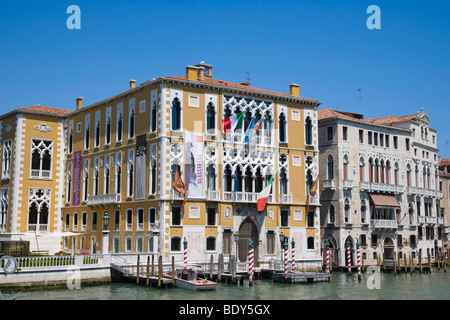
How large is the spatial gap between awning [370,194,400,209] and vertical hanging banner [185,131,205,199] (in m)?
15.5

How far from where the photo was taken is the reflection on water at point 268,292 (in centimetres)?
2492

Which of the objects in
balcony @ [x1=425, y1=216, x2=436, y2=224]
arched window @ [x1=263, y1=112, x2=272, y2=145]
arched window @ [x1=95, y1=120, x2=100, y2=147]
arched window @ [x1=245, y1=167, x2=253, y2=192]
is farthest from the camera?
balcony @ [x1=425, y1=216, x2=436, y2=224]

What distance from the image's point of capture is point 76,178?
40.2 metres

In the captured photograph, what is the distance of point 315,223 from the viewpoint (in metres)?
37.7

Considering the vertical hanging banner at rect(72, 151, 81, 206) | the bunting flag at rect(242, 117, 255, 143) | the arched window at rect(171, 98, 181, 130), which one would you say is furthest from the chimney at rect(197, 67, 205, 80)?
the vertical hanging banner at rect(72, 151, 81, 206)

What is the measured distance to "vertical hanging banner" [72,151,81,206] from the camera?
3984cm

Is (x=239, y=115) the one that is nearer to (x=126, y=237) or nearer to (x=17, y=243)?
(x=126, y=237)

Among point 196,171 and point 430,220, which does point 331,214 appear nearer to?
point 430,220

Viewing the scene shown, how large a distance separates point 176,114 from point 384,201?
1857cm

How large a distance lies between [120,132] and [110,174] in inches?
105

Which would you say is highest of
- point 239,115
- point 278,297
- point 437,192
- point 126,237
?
point 239,115

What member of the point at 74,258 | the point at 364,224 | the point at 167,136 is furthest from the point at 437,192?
the point at 74,258

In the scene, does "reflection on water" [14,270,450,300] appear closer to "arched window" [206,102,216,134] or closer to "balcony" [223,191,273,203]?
"balcony" [223,191,273,203]

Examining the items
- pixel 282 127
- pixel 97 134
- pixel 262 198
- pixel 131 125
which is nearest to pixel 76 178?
pixel 97 134
